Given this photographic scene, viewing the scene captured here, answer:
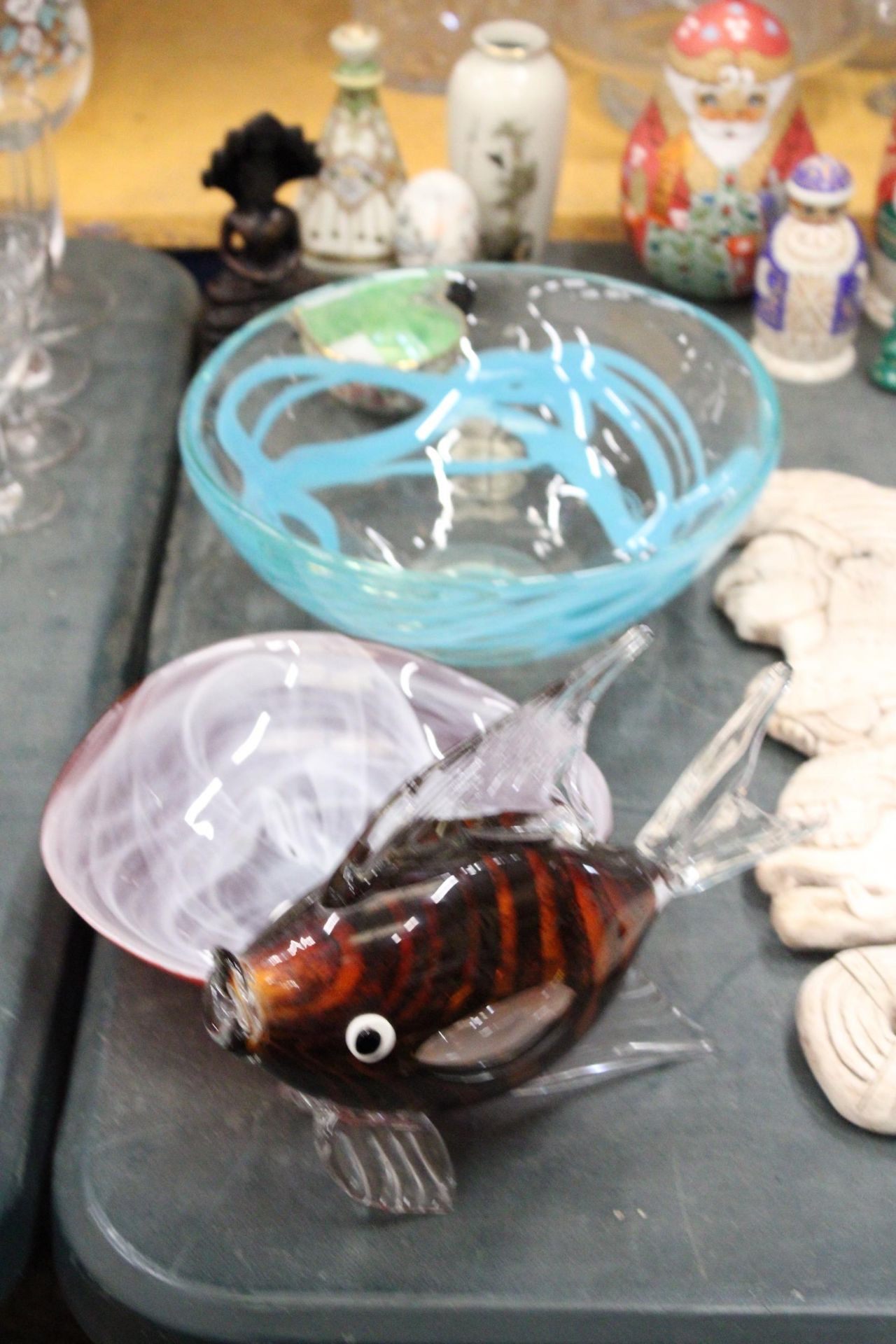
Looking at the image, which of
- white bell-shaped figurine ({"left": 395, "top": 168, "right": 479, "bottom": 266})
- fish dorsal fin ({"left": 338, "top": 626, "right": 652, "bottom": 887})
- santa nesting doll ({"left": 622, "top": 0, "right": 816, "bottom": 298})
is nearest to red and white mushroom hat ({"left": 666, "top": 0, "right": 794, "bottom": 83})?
santa nesting doll ({"left": 622, "top": 0, "right": 816, "bottom": 298})

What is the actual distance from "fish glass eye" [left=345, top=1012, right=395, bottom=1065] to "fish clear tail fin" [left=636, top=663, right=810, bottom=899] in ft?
0.38

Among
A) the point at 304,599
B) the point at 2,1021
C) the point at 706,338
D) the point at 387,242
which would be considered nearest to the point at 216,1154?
the point at 2,1021

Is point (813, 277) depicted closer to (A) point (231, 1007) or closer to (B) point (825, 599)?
(B) point (825, 599)

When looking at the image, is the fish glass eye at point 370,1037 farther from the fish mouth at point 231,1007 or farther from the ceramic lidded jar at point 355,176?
the ceramic lidded jar at point 355,176

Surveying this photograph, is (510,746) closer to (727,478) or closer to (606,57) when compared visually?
(727,478)

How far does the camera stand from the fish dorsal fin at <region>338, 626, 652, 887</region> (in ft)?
1.42

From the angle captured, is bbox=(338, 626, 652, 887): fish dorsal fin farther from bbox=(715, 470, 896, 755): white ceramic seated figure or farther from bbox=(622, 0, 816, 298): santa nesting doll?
bbox=(622, 0, 816, 298): santa nesting doll

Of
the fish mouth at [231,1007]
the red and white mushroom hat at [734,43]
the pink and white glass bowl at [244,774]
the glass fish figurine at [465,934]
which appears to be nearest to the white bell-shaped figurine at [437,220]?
the red and white mushroom hat at [734,43]

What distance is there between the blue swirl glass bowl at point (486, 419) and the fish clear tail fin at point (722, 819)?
0.19m

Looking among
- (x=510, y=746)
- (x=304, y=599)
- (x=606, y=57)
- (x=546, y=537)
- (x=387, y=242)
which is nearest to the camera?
(x=510, y=746)

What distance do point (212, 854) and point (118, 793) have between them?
0.14 feet

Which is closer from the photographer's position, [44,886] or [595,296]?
[44,886]

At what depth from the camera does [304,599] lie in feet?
1.91

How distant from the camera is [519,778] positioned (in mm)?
448
